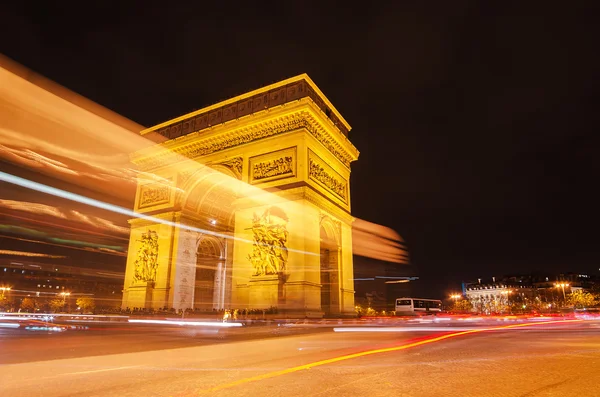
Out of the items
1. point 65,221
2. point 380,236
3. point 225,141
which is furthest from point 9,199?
point 380,236

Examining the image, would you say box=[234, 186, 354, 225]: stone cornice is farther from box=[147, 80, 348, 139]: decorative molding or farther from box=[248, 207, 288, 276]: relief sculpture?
box=[147, 80, 348, 139]: decorative molding

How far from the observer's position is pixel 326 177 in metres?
22.6

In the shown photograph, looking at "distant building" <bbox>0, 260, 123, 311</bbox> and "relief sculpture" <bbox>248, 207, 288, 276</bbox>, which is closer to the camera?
"relief sculpture" <bbox>248, 207, 288, 276</bbox>

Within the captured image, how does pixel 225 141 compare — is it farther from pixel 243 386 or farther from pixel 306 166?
pixel 243 386

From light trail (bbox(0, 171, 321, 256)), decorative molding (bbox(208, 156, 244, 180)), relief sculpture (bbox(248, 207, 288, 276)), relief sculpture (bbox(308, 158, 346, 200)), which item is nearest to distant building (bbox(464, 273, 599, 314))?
relief sculpture (bbox(308, 158, 346, 200))

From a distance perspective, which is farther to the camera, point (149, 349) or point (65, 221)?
point (65, 221)

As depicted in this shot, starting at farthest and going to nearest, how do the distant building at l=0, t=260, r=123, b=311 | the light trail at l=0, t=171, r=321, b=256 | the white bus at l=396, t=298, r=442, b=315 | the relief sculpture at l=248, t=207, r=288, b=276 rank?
the white bus at l=396, t=298, r=442, b=315
the distant building at l=0, t=260, r=123, b=311
the relief sculpture at l=248, t=207, r=288, b=276
the light trail at l=0, t=171, r=321, b=256

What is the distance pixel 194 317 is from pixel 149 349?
41.3 ft

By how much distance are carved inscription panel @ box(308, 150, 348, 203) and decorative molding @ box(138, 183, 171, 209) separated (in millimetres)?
9730

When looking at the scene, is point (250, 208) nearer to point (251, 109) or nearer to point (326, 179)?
point (326, 179)

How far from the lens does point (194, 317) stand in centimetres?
1931

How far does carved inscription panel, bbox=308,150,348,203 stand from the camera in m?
20.9

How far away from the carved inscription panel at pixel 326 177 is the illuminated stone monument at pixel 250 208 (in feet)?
0.23

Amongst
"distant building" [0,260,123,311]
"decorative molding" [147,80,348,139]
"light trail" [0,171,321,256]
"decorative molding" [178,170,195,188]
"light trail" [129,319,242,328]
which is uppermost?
"decorative molding" [147,80,348,139]
